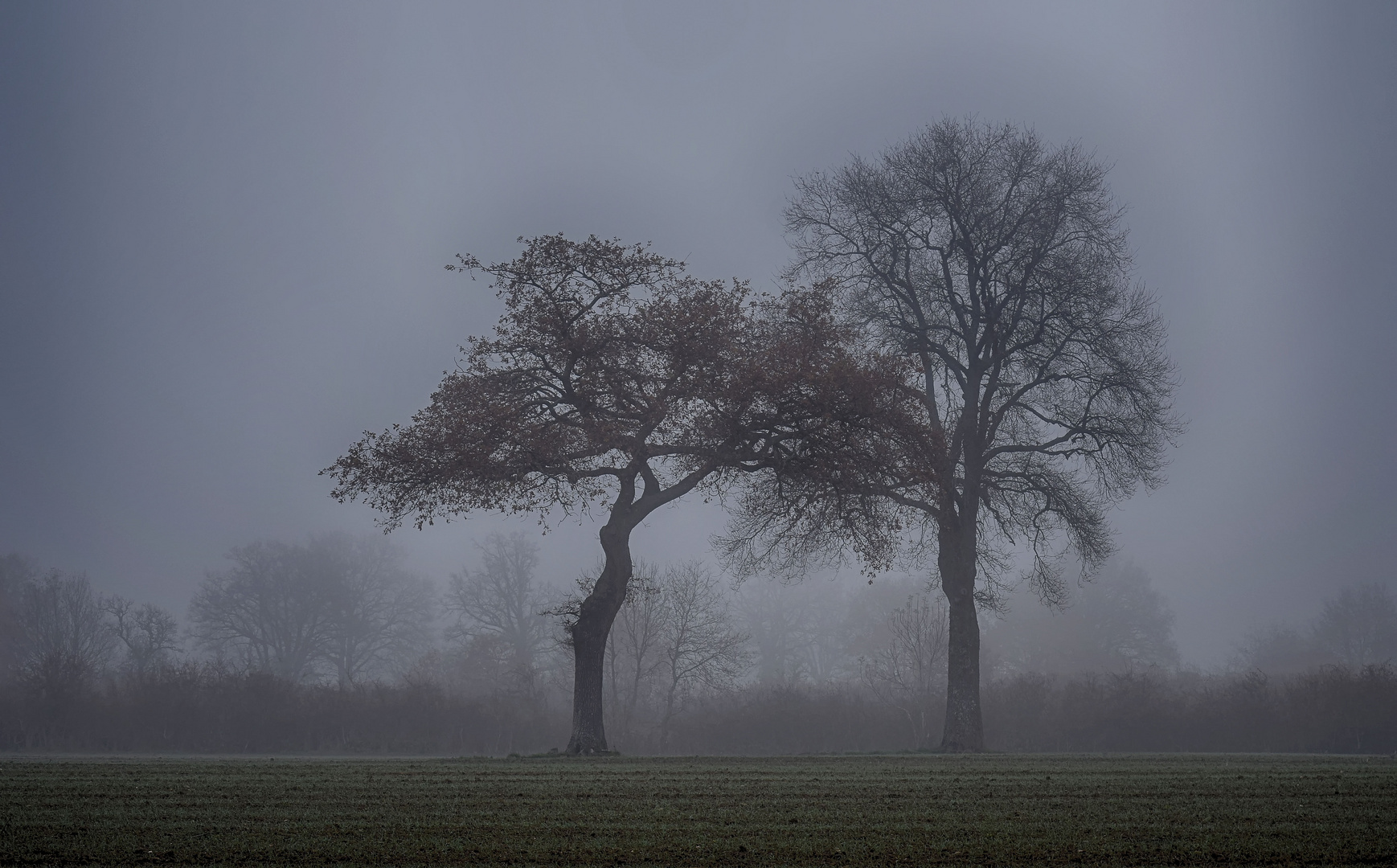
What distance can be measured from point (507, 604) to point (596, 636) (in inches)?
1792

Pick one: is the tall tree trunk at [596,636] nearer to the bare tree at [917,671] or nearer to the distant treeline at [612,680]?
the distant treeline at [612,680]

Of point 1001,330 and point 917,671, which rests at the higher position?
point 1001,330

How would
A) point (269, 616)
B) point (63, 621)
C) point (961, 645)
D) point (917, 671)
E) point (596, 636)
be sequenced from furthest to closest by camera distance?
point (269, 616)
point (63, 621)
point (917, 671)
point (961, 645)
point (596, 636)

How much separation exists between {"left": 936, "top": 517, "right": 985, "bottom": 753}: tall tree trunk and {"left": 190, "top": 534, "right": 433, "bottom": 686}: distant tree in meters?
50.6

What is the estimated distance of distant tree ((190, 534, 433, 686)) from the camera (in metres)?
65.1

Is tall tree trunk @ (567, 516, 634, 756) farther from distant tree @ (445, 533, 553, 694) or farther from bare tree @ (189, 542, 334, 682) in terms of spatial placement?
bare tree @ (189, 542, 334, 682)

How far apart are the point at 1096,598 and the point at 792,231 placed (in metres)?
53.5

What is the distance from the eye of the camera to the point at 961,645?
→ 74.7 feet

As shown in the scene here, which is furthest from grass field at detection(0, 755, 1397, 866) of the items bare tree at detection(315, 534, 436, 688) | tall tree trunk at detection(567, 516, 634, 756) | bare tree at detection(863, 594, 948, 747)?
bare tree at detection(315, 534, 436, 688)

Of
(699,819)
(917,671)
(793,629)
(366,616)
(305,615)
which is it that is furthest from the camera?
(793,629)

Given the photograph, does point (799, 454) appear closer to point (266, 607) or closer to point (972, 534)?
point (972, 534)

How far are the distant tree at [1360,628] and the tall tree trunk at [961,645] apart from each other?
53213mm

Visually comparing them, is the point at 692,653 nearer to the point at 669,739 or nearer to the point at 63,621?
the point at 669,739

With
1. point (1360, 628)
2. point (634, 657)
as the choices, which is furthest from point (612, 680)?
point (1360, 628)
